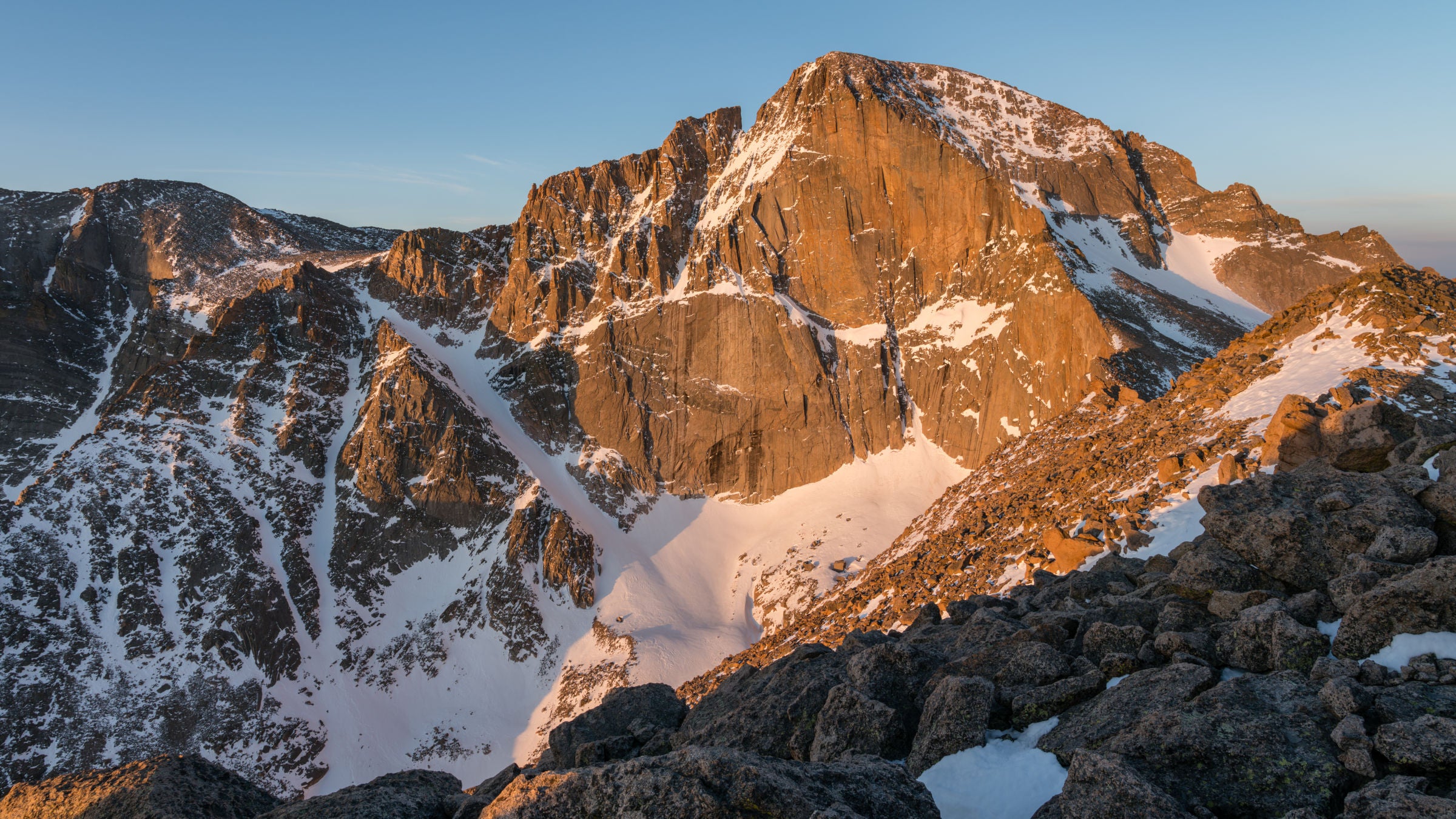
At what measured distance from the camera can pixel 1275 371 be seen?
32656mm

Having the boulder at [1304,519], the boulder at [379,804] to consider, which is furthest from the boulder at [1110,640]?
the boulder at [379,804]

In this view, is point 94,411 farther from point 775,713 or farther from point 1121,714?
point 1121,714

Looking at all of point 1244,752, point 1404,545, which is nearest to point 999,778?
point 1244,752

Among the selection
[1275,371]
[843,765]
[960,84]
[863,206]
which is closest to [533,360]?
[863,206]

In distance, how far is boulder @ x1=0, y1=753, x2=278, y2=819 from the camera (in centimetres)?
864

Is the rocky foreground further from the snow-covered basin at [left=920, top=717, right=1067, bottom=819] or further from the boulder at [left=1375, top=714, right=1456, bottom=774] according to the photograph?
the snow-covered basin at [left=920, top=717, right=1067, bottom=819]

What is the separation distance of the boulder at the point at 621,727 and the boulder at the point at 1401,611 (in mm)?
11378

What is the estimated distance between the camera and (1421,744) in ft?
25.2

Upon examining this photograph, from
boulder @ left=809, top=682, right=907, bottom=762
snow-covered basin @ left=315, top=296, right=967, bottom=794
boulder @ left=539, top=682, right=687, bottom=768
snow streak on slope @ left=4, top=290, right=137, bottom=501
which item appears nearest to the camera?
boulder @ left=809, top=682, right=907, bottom=762

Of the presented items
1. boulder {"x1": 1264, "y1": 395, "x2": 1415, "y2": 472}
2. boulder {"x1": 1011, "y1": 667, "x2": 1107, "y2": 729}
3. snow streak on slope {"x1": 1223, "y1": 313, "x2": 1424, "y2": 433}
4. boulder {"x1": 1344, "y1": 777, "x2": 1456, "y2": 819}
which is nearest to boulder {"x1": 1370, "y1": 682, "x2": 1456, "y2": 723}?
boulder {"x1": 1344, "y1": 777, "x2": 1456, "y2": 819}

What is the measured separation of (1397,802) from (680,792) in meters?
6.89

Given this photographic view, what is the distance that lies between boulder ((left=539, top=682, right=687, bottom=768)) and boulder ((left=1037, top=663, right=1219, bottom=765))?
746 centimetres

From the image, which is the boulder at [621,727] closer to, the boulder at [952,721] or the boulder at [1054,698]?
the boulder at [952,721]

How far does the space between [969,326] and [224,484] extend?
340 feet
